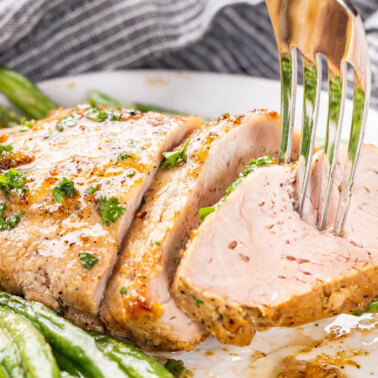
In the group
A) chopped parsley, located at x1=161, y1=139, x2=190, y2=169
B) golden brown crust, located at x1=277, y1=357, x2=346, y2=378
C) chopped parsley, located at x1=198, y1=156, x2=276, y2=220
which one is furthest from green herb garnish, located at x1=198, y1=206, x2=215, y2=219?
golden brown crust, located at x1=277, y1=357, x2=346, y2=378

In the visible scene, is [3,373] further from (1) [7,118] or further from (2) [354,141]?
(1) [7,118]

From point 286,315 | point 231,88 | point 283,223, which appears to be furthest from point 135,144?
point 231,88

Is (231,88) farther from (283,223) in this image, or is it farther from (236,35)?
(283,223)

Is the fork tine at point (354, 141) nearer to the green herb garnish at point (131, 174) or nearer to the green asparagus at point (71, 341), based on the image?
the green herb garnish at point (131, 174)

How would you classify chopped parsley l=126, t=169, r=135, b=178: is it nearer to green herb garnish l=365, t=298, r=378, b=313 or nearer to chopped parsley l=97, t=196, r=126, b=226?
chopped parsley l=97, t=196, r=126, b=226

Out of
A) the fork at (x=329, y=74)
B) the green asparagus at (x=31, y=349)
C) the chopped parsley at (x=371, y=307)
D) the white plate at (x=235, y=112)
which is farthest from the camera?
the chopped parsley at (x=371, y=307)

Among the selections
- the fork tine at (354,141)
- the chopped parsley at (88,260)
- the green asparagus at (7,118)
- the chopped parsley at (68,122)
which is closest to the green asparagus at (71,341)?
the chopped parsley at (88,260)
